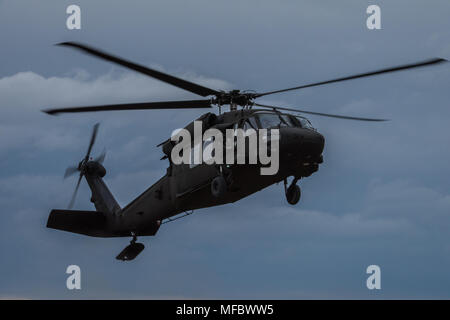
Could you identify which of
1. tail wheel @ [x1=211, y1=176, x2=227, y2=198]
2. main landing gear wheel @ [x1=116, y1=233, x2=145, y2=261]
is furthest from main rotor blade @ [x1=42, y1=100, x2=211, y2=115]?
main landing gear wheel @ [x1=116, y1=233, x2=145, y2=261]

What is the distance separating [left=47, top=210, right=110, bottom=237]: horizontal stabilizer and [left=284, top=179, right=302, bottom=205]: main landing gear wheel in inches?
318

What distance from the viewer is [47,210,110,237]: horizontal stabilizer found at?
942 inches

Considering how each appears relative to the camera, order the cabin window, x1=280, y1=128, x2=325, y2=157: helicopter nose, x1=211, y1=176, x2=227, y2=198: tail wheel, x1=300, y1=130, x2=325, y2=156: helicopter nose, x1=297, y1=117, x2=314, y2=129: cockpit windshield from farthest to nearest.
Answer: x1=297, y1=117, x2=314, y2=129: cockpit windshield
x1=211, y1=176, x2=227, y2=198: tail wheel
the cabin window
x1=300, y1=130, x2=325, y2=156: helicopter nose
x1=280, y1=128, x2=325, y2=157: helicopter nose

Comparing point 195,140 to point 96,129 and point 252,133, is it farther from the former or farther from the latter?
point 96,129

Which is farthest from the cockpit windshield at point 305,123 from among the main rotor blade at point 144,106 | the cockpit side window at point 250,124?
the main rotor blade at point 144,106

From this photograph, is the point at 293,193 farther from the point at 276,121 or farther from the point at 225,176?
the point at 276,121

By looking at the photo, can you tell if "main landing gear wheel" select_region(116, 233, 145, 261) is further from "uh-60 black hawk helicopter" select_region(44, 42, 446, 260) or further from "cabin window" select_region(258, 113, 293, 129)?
"cabin window" select_region(258, 113, 293, 129)

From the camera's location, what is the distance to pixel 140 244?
24141 millimetres

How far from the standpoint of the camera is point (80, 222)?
24.2 meters

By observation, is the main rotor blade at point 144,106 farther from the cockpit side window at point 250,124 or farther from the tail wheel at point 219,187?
the tail wheel at point 219,187

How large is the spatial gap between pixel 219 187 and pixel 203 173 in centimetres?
126

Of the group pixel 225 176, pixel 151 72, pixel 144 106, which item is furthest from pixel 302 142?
pixel 144 106

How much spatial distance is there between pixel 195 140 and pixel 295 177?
3.40 meters

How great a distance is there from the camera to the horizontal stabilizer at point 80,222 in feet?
78.5
